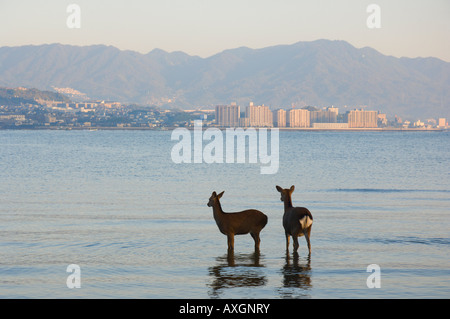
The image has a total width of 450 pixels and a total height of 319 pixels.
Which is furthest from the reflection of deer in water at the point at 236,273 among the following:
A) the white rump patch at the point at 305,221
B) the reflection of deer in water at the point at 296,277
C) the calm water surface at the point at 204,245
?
the white rump patch at the point at 305,221

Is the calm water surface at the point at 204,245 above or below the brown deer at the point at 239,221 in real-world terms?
below

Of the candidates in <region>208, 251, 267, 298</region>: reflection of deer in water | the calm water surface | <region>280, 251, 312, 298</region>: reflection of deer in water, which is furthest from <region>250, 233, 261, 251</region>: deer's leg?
<region>280, 251, 312, 298</region>: reflection of deer in water

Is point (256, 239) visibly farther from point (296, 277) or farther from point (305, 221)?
point (296, 277)

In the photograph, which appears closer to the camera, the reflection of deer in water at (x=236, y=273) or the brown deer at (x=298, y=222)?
the reflection of deer in water at (x=236, y=273)

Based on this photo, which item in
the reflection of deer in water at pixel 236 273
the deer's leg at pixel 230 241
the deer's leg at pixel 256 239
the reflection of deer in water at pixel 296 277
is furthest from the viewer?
the deer's leg at pixel 256 239

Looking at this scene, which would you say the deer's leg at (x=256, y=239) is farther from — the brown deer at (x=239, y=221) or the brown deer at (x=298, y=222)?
the brown deer at (x=298, y=222)

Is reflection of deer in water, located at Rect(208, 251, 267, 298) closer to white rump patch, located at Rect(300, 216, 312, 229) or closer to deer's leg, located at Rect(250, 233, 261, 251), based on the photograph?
deer's leg, located at Rect(250, 233, 261, 251)

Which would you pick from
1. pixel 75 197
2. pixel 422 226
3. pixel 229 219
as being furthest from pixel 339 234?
pixel 75 197

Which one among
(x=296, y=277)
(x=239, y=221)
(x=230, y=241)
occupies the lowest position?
(x=296, y=277)

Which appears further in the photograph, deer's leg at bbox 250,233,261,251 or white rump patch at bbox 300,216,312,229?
deer's leg at bbox 250,233,261,251

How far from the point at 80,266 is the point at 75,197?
16.8 metres

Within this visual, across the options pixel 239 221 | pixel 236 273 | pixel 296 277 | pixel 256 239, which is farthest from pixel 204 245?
pixel 296 277

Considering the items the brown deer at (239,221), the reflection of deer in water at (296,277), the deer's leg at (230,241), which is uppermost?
the brown deer at (239,221)

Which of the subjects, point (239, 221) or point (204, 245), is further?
point (204, 245)
